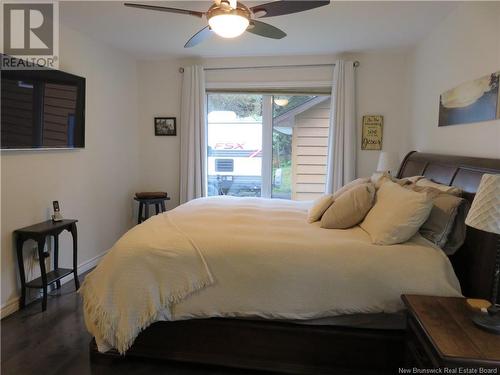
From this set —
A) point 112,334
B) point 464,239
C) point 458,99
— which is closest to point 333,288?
point 464,239

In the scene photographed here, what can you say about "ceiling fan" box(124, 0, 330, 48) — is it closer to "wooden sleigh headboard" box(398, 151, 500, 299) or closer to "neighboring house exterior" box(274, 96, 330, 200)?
"wooden sleigh headboard" box(398, 151, 500, 299)

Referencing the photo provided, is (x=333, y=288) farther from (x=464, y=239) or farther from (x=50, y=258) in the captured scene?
(x=50, y=258)

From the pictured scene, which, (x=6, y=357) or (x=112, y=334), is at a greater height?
(x=112, y=334)

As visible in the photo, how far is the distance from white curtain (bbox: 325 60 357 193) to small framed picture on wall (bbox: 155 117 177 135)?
2.15m

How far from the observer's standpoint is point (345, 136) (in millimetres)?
4098

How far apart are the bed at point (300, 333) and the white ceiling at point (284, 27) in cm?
166

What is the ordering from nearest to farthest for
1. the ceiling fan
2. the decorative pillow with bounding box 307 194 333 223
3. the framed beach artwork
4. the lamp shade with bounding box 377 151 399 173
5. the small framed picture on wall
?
1. the ceiling fan
2. the framed beach artwork
3. the decorative pillow with bounding box 307 194 333 223
4. the lamp shade with bounding box 377 151 399 173
5. the small framed picture on wall

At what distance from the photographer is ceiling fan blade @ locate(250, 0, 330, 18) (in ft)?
6.54

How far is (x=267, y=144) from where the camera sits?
15.0 feet

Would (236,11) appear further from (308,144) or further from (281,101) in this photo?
(308,144)

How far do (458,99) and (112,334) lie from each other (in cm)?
303

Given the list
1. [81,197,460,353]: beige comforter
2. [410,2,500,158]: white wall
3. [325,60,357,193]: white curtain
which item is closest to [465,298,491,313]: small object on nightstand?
[81,197,460,353]: beige comforter

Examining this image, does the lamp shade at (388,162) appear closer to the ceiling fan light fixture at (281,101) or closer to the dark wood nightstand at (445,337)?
the ceiling fan light fixture at (281,101)

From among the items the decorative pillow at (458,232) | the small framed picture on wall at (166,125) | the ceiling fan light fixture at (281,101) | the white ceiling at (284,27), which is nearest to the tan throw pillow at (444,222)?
the decorative pillow at (458,232)
